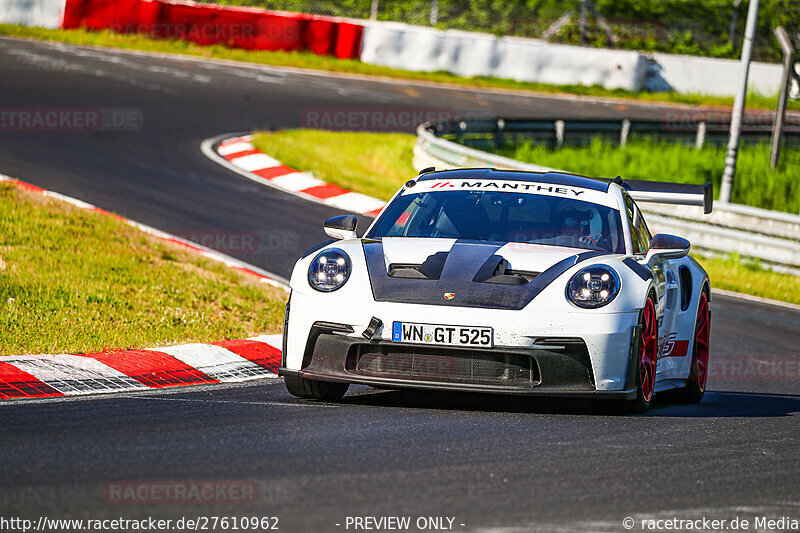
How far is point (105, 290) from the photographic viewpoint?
9383mm

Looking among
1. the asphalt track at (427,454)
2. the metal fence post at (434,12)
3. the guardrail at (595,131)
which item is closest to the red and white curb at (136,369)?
the asphalt track at (427,454)

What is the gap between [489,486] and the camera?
15.1 ft

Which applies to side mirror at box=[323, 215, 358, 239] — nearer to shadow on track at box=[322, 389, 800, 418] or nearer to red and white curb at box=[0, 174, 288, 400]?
shadow on track at box=[322, 389, 800, 418]

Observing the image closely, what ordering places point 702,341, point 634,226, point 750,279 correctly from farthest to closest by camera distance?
point 750,279
point 702,341
point 634,226

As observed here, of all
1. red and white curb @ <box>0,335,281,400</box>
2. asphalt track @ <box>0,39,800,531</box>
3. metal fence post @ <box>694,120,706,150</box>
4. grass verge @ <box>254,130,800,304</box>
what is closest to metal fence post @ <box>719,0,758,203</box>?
grass verge @ <box>254,130,800,304</box>

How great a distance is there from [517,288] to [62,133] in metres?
13.7

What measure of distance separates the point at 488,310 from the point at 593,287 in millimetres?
586

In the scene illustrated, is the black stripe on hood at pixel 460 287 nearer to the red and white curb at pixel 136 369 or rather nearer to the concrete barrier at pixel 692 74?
the red and white curb at pixel 136 369

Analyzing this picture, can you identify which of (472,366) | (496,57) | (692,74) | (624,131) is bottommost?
(472,366)

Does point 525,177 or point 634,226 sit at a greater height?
point 525,177

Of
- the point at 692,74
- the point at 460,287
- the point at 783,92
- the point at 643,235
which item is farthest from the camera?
the point at 692,74

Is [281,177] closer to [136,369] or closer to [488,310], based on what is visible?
[136,369]

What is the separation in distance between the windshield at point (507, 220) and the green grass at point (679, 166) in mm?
13560

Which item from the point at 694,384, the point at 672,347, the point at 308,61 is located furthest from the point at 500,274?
the point at 308,61
